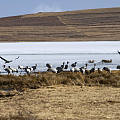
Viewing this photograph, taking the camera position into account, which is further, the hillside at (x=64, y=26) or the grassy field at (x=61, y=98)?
the hillside at (x=64, y=26)

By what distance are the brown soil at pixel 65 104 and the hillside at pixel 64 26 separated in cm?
4727

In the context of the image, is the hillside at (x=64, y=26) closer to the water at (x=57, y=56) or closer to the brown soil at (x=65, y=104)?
the water at (x=57, y=56)

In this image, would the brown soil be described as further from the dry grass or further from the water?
the water

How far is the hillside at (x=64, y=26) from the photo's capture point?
6381 centimetres

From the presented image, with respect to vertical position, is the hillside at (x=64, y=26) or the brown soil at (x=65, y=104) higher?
the hillside at (x=64, y=26)

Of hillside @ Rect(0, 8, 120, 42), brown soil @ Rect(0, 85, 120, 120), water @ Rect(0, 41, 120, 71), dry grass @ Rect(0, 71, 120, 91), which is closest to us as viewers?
brown soil @ Rect(0, 85, 120, 120)

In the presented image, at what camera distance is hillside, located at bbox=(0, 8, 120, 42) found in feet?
209

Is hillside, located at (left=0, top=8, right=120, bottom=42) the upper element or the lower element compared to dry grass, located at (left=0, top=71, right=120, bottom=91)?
upper

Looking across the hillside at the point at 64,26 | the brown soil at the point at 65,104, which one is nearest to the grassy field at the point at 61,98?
the brown soil at the point at 65,104

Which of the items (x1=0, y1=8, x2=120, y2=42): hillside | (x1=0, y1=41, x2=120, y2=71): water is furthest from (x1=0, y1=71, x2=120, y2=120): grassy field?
(x1=0, y1=8, x2=120, y2=42): hillside

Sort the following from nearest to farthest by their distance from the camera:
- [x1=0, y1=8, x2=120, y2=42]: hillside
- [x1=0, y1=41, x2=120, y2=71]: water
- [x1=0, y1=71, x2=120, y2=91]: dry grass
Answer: [x1=0, y1=71, x2=120, y2=91]: dry grass < [x1=0, y1=41, x2=120, y2=71]: water < [x1=0, y1=8, x2=120, y2=42]: hillside

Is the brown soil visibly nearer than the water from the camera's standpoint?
Yes

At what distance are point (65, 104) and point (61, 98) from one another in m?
0.92

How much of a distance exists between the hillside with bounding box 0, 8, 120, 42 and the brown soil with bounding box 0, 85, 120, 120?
47.3 m
